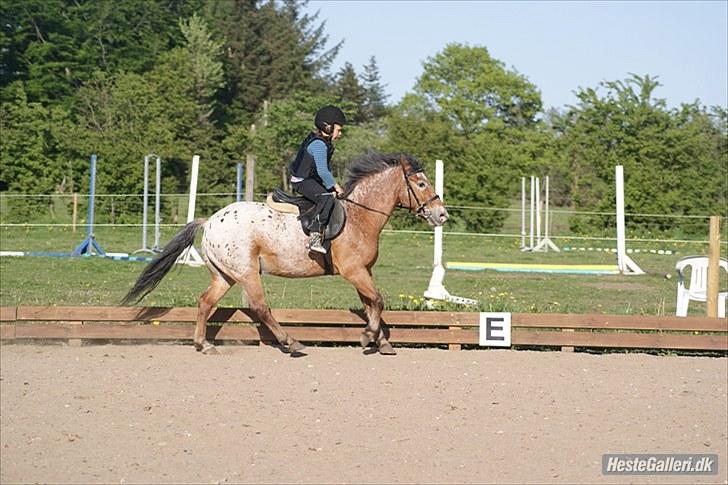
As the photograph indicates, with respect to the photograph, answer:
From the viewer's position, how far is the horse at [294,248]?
9609mm

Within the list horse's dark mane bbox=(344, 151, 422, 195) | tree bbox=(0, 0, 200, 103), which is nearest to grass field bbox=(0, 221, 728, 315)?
horse's dark mane bbox=(344, 151, 422, 195)

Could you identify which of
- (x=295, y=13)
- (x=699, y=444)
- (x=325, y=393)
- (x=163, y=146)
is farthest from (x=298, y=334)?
(x=295, y=13)

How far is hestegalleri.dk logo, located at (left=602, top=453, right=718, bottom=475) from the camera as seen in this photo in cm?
619

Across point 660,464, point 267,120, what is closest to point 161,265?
point 660,464

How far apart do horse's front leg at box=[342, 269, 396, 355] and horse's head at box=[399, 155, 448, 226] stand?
90 centimetres

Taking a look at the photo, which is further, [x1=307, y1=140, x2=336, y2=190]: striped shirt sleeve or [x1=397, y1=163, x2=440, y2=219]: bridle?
[x1=397, y1=163, x2=440, y2=219]: bridle

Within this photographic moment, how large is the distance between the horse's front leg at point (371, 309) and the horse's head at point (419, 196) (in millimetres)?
899

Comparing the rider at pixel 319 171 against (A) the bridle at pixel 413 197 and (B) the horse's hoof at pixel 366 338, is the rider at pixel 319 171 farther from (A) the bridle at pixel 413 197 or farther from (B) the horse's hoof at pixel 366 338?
(B) the horse's hoof at pixel 366 338

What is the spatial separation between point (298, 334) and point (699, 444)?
451 cm

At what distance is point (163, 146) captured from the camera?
1380 inches

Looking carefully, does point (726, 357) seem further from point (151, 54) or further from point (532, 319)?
point (151, 54)

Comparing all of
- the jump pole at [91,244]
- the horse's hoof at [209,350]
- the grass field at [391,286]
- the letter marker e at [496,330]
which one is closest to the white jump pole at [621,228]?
the grass field at [391,286]

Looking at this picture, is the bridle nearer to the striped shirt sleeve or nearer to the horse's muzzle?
the horse's muzzle

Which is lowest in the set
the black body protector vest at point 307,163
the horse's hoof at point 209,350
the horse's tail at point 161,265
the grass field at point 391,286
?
the horse's hoof at point 209,350
